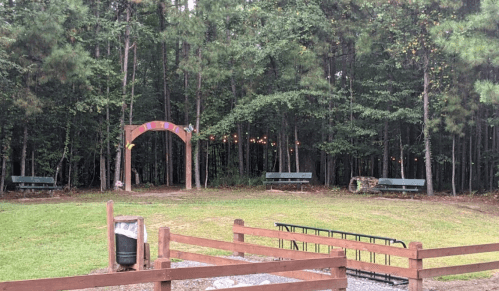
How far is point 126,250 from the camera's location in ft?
22.9

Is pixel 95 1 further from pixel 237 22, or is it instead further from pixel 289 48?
pixel 289 48

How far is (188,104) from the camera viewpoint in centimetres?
2633

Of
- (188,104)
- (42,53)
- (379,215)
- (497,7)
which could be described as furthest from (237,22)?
(379,215)

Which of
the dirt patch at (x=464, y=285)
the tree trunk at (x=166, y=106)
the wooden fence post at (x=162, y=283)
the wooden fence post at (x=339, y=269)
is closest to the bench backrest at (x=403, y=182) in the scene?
the tree trunk at (x=166, y=106)

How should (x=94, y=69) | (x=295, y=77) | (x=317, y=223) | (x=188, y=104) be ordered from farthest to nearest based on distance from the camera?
(x=188, y=104), (x=295, y=77), (x=94, y=69), (x=317, y=223)

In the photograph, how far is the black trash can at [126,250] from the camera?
696 centimetres

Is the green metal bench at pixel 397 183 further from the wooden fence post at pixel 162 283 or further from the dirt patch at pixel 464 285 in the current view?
the wooden fence post at pixel 162 283

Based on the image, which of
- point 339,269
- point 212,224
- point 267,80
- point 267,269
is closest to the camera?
point 267,269

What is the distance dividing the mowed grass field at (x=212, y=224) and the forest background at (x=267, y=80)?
5.37 m

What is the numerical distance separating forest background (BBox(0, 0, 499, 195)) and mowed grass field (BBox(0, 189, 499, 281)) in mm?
5368

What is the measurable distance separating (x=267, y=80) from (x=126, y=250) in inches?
730

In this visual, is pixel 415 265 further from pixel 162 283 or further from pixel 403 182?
pixel 403 182

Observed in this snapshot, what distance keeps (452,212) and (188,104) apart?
14.8m

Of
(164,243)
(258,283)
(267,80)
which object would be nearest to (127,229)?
(164,243)
